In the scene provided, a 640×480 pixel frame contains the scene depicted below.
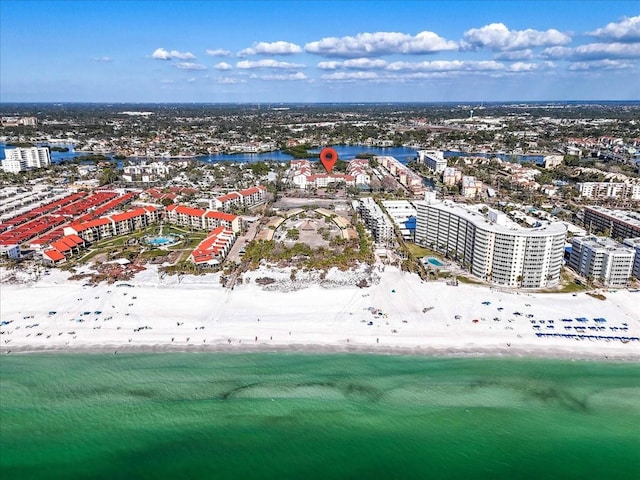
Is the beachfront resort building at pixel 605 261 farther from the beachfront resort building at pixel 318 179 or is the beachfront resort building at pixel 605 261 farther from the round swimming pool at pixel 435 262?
the beachfront resort building at pixel 318 179

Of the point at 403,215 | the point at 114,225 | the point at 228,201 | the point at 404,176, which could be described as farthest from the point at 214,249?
the point at 404,176

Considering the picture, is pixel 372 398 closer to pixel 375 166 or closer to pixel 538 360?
pixel 538 360

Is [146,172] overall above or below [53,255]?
above

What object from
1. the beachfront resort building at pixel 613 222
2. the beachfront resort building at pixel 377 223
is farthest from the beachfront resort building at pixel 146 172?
the beachfront resort building at pixel 613 222

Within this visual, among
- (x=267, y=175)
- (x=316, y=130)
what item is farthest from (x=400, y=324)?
(x=316, y=130)

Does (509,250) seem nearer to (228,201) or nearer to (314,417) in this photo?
(314,417)

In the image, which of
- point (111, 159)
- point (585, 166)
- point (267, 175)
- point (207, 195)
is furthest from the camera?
point (111, 159)
